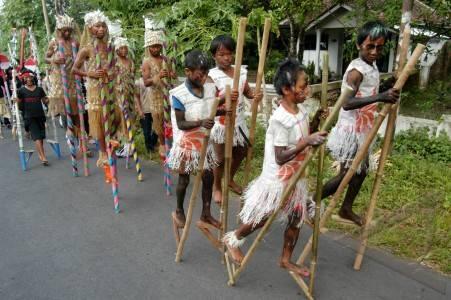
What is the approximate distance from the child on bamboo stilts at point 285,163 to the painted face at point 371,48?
2.46 feet

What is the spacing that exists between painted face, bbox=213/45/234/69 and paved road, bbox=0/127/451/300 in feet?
5.55

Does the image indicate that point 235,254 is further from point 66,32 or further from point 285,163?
point 66,32

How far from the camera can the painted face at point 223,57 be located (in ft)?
11.4

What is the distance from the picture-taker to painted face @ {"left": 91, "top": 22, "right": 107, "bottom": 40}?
4.54 meters

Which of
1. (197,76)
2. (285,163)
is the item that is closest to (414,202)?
(285,163)

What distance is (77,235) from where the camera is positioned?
3971 mm

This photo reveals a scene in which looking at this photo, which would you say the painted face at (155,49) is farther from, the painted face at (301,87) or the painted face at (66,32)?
the painted face at (301,87)

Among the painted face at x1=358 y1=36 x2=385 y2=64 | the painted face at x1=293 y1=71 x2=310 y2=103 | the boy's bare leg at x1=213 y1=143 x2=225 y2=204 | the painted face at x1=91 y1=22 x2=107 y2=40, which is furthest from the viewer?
the painted face at x1=91 y1=22 x2=107 y2=40

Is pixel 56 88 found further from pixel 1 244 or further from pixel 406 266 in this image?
pixel 406 266

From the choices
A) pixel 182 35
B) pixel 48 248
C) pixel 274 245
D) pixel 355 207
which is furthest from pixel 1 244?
pixel 182 35

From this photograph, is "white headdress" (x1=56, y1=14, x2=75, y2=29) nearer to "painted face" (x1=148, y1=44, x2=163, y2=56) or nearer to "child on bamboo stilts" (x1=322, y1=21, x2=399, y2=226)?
"painted face" (x1=148, y1=44, x2=163, y2=56)

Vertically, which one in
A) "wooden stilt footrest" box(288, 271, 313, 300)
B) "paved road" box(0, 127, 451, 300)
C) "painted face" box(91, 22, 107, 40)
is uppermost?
"painted face" box(91, 22, 107, 40)

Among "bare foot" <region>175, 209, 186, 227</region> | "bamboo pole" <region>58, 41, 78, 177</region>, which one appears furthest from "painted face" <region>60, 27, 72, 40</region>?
"bare foot" <region>175, 209, 186, 227</region>

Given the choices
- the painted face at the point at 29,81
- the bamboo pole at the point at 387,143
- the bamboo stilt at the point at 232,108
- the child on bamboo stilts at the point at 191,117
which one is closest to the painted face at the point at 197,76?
the child on bamboo stilts at the point at 191,117
